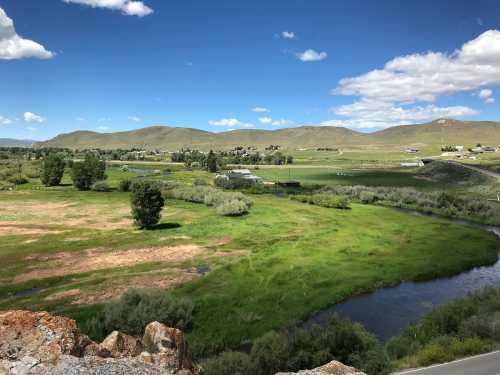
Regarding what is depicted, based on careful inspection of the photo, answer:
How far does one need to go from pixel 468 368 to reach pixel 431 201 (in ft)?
261

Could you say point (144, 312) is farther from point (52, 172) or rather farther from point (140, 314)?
point (52, 172)

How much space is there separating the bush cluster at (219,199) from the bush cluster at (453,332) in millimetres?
52760

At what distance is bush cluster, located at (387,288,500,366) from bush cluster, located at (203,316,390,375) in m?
2.58

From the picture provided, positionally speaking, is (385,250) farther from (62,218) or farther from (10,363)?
(62,218)

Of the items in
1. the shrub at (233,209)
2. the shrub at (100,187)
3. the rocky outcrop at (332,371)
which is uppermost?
the rocky outcrop at (332,371)

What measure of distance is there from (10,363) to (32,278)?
129 feet

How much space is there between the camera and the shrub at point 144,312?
30609mm

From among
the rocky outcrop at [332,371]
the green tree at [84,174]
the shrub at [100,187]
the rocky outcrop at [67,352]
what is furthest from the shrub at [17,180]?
the rocky outcrop at [332,371]

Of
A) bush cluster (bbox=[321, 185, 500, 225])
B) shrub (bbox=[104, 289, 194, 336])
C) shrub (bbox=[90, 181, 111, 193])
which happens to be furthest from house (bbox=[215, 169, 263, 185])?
shrub (bbox=[104, 289, 194, 336])

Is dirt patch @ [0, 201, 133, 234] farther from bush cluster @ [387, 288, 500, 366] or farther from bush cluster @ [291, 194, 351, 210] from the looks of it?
bush cluster @ [387, 288, 500, 366]

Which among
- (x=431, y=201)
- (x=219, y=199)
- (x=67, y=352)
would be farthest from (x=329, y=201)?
(x=67, y=352)

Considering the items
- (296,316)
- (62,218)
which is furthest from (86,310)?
(62,218)

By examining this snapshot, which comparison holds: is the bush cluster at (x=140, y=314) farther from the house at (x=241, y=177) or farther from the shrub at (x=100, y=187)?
the house at (x=241, y=177)

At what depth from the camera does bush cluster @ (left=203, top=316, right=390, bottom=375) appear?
22438 mm
